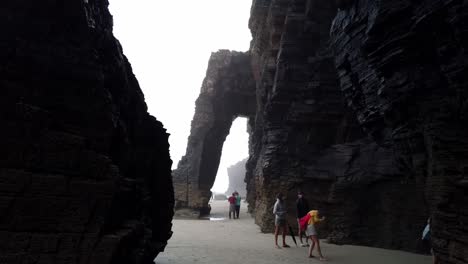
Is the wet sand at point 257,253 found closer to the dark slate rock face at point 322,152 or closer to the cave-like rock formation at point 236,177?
the dark slate rock face at point 322,152

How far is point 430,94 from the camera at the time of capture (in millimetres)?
8477

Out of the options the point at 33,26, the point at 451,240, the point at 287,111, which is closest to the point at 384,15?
the point at 451,240

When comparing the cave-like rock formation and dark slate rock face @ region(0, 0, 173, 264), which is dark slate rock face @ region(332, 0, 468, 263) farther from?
the cave-like rock formation

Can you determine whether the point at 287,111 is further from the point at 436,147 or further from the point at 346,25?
the point at 436,147

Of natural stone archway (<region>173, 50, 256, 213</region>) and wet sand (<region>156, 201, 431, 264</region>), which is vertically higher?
natural stone archway (<region>173, 50, 256, 213</region>)

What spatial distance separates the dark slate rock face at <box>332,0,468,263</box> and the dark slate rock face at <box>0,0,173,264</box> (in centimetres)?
737

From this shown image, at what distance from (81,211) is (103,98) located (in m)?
2.06

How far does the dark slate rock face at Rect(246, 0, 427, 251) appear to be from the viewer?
13.8 m

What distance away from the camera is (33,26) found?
5.52 m

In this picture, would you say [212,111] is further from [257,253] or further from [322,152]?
[257,253]

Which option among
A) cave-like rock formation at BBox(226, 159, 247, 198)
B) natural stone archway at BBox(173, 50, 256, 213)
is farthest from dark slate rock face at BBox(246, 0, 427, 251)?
cave-like rock formation at BBox(226, 159, 247, 198)

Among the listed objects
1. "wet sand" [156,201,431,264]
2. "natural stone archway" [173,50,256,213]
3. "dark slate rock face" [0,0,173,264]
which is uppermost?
"natural stone archway" [173,50,256,213]

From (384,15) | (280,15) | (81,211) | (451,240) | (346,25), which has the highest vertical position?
(280,15)

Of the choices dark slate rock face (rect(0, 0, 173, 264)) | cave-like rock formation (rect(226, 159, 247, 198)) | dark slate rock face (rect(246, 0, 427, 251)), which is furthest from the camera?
cave-like rock formation (rect(226, 159, 247, 198))
